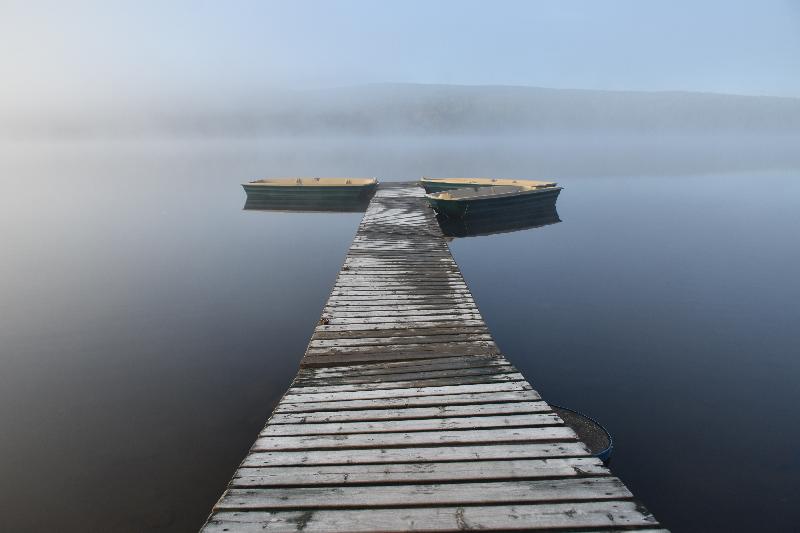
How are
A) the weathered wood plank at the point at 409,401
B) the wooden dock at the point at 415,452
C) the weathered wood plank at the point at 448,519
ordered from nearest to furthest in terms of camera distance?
the weathered wood plank at the point at 448,519
the wooden dock at the point at 415,452
the weathered wood plank at the point at 409,401

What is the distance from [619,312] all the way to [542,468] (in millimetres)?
10965

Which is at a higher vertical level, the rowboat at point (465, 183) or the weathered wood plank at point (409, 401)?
the rowboat at point (465, 183)

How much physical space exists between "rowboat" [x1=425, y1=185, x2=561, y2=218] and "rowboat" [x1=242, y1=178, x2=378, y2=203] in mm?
7208

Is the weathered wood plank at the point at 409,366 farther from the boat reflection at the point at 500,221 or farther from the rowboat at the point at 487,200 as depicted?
the boat reflection at the point at 500,221

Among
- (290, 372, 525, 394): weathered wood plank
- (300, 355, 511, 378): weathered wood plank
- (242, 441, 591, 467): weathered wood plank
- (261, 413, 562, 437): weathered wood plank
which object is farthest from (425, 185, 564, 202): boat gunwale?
(242, 441, 591, 467): weathered wood plank

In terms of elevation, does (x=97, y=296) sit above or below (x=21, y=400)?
above

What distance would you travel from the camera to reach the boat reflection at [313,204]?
31.0 metres

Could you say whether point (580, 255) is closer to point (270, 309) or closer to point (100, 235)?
point (270, 309)

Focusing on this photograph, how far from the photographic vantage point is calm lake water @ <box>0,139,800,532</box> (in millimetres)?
7172

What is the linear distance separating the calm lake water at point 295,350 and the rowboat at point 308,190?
405 centimetres

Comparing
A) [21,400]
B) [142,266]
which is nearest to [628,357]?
[21,400]

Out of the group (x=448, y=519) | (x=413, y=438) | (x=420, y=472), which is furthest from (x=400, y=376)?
(x=448, y=519)

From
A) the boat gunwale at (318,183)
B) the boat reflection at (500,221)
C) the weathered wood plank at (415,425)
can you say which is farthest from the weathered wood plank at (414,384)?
the boat gunwale at (318,183)

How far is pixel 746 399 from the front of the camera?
30.7ft
